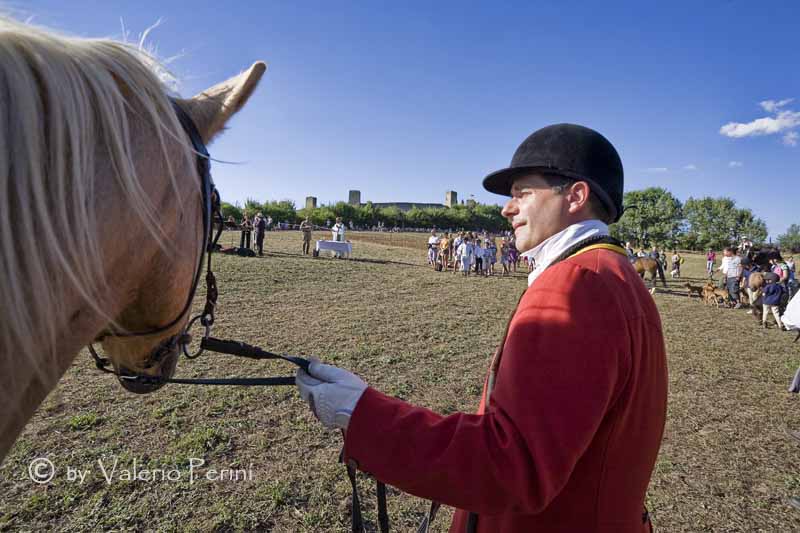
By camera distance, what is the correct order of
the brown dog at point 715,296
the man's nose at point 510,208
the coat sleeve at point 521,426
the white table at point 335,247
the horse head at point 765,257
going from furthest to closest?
the white table at point 335,247 < the brown dog at point 715,296 < the horse head at point 765,257 < the man's nose at point 510,208 < the coat sleeve at point 521,426

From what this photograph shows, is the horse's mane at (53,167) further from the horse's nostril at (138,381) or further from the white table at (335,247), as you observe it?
the white table at (335,247)

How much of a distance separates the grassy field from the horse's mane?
112 inches

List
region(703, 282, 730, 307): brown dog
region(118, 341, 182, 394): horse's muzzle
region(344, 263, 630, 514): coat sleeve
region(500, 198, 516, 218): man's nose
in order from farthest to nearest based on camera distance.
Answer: region(703, 282, 730, 307): brown dog, region(500, 198, 516, 218): man's nose, region(118, 341, 182, 394): horse's muzzle, region(344, 263, 630, 514): coat sleeve

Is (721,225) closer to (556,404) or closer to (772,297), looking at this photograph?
(772,297)

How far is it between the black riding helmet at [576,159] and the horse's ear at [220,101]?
3.13ft

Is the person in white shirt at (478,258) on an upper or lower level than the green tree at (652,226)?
lower

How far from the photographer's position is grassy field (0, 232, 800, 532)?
2.97m

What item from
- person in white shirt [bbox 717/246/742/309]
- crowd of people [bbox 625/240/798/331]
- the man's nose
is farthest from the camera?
person in white shirt [bbox 717/246/742/309]

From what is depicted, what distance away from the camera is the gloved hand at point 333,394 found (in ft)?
3.37

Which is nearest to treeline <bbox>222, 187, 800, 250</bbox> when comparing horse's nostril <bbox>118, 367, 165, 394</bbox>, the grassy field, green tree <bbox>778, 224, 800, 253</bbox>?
green tree <bbox>778, 224, 800, 253</bbox>

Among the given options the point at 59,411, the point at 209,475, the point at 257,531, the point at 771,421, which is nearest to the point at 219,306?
the point at 59,411

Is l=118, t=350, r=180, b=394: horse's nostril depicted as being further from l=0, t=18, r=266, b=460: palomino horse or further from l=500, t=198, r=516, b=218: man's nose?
l=500, t=198, r=516, b=218: man's nose

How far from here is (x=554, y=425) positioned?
2.89ft

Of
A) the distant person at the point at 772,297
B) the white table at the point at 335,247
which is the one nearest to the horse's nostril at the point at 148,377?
the distant person at the point at 772,297
